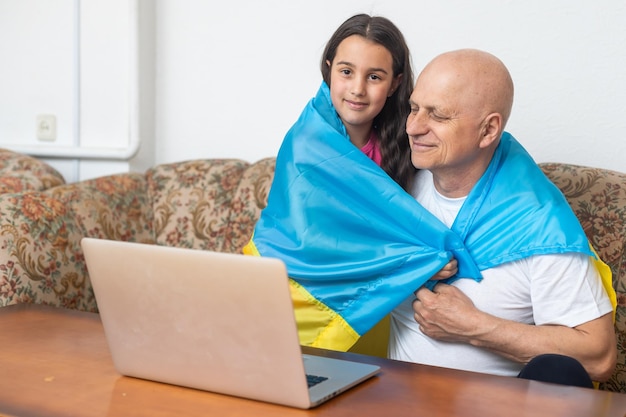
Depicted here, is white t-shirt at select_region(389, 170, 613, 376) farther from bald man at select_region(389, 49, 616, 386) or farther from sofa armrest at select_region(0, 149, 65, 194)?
sofa armrest at select_region(0, 149, 65, 194)

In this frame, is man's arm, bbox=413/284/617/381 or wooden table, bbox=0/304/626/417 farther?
man's arm, bbox=413/284/617/381

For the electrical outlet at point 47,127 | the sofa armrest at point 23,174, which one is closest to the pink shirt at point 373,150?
the sofa armrest at point 23,174

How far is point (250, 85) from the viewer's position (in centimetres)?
293

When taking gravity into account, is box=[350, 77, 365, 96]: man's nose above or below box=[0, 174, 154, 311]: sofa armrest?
Answer: above

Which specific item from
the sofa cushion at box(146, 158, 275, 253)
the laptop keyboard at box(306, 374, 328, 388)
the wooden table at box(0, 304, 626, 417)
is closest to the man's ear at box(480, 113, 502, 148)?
the wooden table at box(0, 304, 626, 417)

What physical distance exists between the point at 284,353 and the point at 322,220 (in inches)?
33.3

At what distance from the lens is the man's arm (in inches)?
63.2

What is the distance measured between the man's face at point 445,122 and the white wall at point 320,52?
2.45 ft

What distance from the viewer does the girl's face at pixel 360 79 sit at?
195 cm

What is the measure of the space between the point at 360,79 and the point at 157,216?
3.68 ft

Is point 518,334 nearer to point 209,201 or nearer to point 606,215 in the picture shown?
point 606,215

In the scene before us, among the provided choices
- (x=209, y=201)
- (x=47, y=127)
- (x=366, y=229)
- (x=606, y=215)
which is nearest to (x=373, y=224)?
(x=366, y=229)

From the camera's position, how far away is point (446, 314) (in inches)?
66.1

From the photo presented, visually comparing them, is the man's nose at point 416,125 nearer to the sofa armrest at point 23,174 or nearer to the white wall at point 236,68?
the white wall at point 236,68
